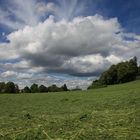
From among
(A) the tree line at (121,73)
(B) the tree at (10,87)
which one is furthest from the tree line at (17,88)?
(A) the tree line at (121,73)

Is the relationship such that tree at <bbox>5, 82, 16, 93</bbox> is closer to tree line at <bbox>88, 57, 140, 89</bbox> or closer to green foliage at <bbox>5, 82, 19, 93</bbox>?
green foliage at <bbox>5, 82, 19, 93</bbox>

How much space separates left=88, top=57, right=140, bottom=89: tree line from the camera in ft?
267

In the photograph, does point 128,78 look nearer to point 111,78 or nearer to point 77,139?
point 111,78

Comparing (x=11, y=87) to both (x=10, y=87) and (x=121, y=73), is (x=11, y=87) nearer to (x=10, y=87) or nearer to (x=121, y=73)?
(x=10, y=87)

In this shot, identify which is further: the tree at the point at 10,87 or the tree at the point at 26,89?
the tree at the point at 10,87

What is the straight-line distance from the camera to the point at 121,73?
81.7 meters

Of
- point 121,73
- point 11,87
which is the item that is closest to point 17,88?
point 11,87

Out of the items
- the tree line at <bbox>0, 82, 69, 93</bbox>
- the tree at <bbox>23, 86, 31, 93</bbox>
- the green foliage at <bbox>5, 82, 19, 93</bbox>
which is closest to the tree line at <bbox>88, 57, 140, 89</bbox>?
the tree line at <bbox>0, 82, 69, 93</bbox>

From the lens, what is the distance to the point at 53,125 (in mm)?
8289

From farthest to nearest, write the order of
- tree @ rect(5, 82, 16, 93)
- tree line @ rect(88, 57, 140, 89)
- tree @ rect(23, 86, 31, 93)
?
tree @ rect(5, 82, 16, 93), tree @ rect(23, 86, 31, 93), tree line @ rect(88, 57, 140, 89)

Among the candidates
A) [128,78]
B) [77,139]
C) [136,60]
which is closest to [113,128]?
[77,139]

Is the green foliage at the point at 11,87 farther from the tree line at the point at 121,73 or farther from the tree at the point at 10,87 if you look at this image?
the tree line at the point at 121,73

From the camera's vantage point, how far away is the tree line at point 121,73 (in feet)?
267

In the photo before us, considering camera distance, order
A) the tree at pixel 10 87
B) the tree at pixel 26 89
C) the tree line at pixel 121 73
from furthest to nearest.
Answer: the tree at pixel 10 87
the tree at pixel 26 89
the tree line at pixel 121 73
